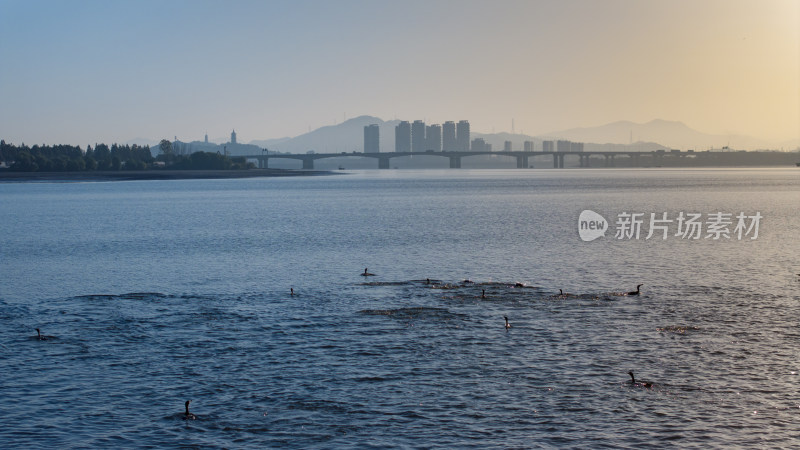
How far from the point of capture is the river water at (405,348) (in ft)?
57.9

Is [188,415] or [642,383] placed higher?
[642,383]

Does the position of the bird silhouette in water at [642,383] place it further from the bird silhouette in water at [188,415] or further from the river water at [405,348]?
the bird silhouette in water at [188,415]

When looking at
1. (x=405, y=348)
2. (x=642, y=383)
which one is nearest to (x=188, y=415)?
(x=405, y=348)

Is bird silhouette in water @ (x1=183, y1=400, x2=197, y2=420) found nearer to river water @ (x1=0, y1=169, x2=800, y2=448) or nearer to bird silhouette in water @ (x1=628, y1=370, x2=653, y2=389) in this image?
river water @ (x1=0, y1=169, x2=800, y2=448)

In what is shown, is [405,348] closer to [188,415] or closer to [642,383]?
[642,383]

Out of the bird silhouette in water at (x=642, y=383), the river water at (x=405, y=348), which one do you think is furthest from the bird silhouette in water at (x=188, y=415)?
the bird silhouette in water at (x=642, y=383)

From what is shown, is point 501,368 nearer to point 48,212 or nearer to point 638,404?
point 638,404

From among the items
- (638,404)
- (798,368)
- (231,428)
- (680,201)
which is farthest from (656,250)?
(680,201)

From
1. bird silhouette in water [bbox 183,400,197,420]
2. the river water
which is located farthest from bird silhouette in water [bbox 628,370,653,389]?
bird silhouette in water [bbox 183,400,197,420]

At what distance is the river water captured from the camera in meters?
17.6

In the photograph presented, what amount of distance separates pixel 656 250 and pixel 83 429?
4017 cm

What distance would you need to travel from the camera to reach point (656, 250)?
50688 millimetres

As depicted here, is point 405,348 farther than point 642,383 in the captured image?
Yes

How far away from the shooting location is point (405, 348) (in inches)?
953
